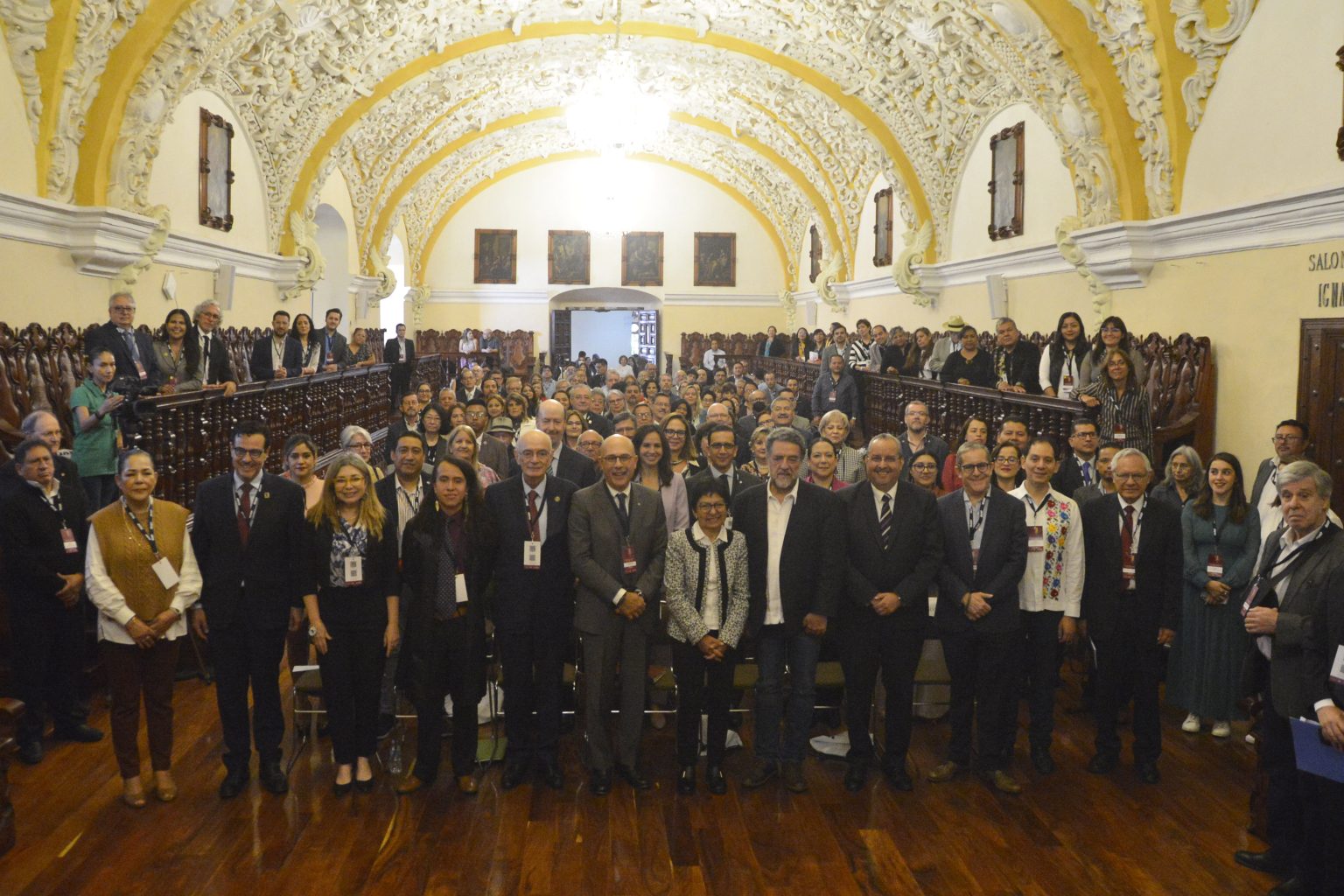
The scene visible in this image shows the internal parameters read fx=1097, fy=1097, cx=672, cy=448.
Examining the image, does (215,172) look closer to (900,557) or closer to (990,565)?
(900,557)

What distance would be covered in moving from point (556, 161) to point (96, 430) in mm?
23516

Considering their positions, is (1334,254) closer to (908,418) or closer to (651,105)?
(908,418)

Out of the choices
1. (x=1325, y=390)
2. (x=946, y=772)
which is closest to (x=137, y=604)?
(x=946, y=772)

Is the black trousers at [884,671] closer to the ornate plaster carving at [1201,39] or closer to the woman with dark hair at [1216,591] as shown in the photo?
the woman with dark hair at [1216,591]

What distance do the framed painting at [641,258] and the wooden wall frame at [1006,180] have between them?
1554cm

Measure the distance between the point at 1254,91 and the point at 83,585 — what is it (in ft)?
29.6

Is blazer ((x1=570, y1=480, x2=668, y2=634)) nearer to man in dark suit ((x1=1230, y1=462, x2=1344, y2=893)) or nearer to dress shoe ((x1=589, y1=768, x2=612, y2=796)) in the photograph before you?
dress shoe ((x1=589, y1=768, x2=612, y2=796))

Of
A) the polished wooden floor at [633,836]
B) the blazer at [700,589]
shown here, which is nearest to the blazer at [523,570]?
the blazer at [700,589]

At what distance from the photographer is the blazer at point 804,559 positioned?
16.8ft

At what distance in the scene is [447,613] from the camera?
5004 millimetres

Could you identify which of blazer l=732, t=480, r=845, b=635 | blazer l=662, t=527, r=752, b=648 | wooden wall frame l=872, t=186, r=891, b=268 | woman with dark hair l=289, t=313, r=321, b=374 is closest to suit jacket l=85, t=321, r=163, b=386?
woman with dark hair l=289, t=313, r=321, b=374

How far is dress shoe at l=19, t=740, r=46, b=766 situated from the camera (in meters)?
5.24

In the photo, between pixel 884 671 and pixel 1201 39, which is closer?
pixel 884 671

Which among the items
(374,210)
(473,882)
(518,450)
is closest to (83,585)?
(518,450)
